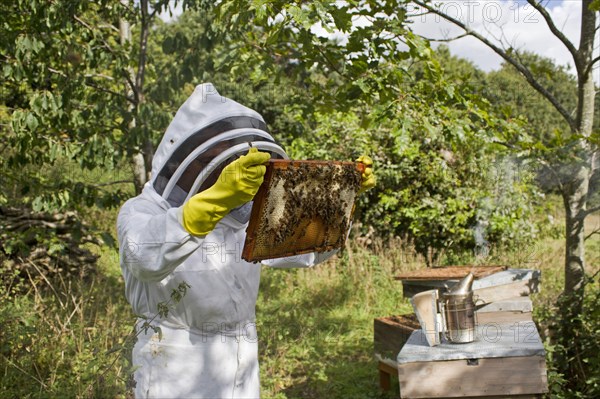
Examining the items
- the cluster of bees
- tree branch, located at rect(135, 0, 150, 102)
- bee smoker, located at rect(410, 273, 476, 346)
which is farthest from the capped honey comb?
tree branch, located at rect(135, 0, 150, 102)

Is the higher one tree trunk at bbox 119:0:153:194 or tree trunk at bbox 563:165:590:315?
tree trunk at bbox 119:0:153:194

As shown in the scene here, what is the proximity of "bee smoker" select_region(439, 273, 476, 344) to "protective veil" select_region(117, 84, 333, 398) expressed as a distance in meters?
1.19

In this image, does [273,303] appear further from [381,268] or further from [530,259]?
[530,259]

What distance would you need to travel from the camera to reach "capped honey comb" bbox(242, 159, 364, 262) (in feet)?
7.89

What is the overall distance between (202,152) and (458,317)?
1831 millimetres

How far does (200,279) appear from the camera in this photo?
8.64 ft

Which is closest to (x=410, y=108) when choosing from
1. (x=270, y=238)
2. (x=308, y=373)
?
(x=270, y=238)

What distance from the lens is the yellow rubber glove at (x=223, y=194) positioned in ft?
7.02

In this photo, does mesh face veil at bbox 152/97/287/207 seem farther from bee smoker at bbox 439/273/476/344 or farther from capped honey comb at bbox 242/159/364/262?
bee smoker at bbox 439/273/476/344

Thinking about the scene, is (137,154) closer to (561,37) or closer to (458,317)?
(458,317)

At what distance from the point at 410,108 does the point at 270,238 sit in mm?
1997

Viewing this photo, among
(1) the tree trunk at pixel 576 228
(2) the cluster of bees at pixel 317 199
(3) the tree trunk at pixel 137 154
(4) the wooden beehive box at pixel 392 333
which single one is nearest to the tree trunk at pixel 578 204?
(1) the tree trunk at pixel 576 228

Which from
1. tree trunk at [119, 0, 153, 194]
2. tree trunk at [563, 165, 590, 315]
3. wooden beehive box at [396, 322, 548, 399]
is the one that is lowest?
wooden beehive box at [396, 322, 548, 399]

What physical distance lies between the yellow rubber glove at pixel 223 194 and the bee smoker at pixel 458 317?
173cm
